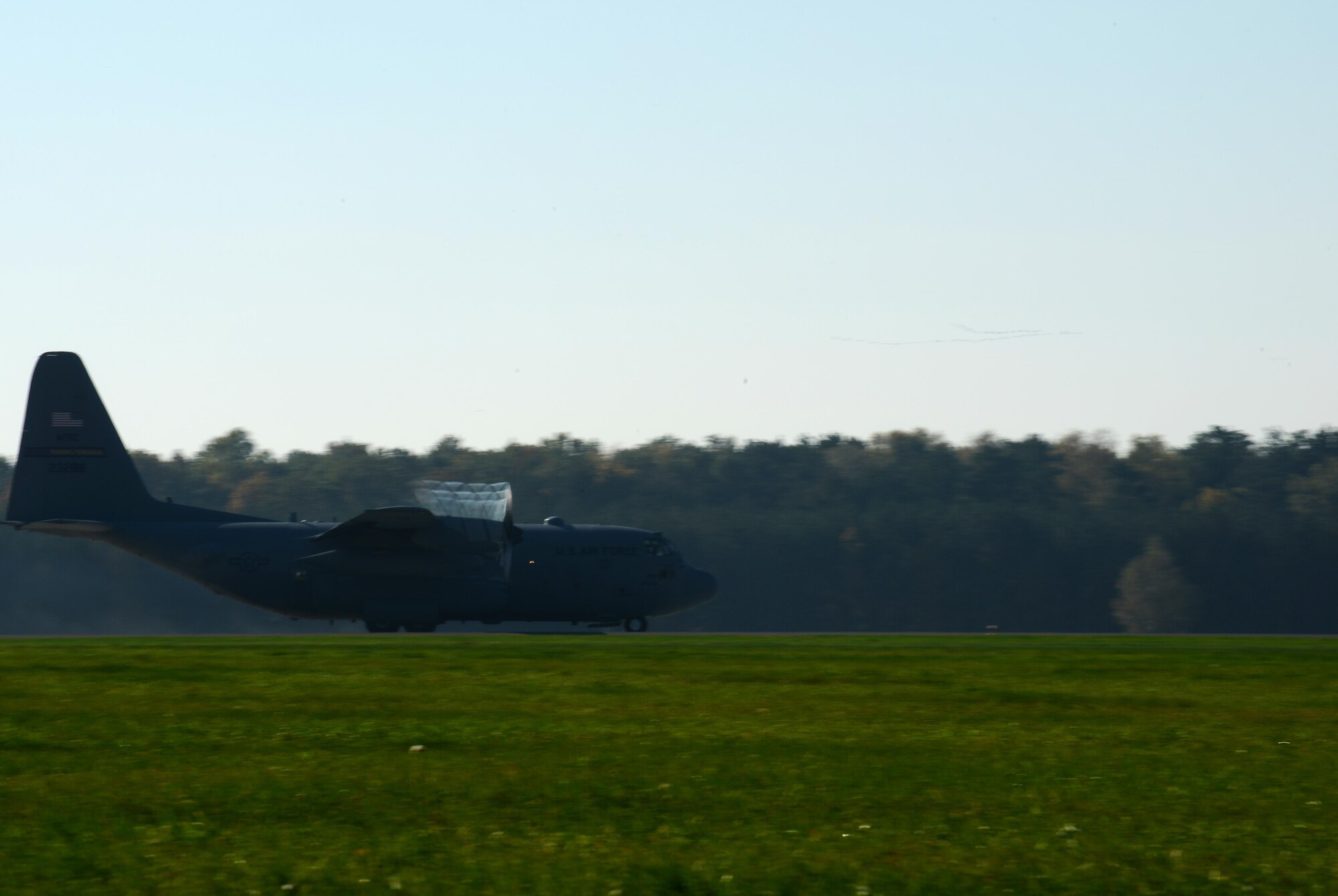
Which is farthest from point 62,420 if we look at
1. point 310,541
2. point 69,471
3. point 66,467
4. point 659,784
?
point 659,784

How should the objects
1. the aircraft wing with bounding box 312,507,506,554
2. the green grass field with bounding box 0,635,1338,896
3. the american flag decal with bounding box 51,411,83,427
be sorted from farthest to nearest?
the american flag decal with bounding box 51,411,83,427 < the aircraft wing with bounding box 312,507,506,554 < the green grass field with bounding box 0,635,1338,896

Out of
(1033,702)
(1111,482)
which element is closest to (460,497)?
(1033,702)

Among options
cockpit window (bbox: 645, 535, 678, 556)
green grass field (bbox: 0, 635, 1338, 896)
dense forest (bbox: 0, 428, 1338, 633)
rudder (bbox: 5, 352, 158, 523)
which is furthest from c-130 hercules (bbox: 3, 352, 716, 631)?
dense forest (bbox: 0, 428, 1338, 633)

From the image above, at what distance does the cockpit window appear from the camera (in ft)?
170

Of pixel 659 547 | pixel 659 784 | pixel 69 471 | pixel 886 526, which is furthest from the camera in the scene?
pixel 886 526

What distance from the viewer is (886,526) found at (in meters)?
107

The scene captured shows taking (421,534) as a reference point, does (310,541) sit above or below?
below

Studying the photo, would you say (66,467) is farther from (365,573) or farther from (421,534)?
(421,534)

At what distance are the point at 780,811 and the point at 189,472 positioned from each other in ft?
400

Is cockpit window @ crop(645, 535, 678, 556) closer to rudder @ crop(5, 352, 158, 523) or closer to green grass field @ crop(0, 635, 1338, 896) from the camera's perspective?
rudder @ crop(5, 352, 158, 523)

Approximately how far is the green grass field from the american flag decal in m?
26.1

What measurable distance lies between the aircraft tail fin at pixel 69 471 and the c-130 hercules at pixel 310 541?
39 millimetres

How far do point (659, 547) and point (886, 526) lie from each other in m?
56.7

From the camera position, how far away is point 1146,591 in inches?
3775
